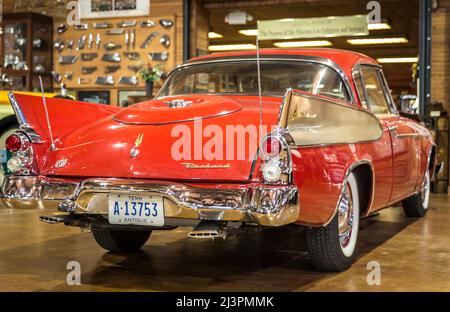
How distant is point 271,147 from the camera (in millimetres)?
3131

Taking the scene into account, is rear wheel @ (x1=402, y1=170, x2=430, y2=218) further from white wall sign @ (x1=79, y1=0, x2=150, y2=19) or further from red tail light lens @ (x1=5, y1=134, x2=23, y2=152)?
white wall sign @ (x1=79, y1=0, x2=150, y2=19)

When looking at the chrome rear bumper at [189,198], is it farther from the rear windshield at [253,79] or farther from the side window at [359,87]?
the side window at [359,87]

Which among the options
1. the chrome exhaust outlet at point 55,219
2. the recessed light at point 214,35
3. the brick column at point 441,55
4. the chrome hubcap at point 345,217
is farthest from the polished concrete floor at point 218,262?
→ the recessed light at point 214,35

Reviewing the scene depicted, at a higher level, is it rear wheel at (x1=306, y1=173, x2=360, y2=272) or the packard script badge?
Answer: the packard script badge

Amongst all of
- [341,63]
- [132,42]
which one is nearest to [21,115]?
[341,63]

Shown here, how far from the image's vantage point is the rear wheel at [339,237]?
3561 millimetres

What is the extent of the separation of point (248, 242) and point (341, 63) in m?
1.46

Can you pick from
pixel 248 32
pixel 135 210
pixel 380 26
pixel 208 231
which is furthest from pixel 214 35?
pixel 208 231

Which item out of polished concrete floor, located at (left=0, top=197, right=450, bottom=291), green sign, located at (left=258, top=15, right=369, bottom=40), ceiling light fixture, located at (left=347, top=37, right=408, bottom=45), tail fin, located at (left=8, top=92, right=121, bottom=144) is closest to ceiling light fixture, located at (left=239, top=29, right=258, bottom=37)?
ceiling light fixture, located at (left=347, top=37, right=408, bottom=45)

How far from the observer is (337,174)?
3506mm

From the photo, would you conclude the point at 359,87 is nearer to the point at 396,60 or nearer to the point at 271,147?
the point at 271,147

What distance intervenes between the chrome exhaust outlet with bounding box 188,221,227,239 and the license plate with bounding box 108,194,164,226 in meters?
0.18

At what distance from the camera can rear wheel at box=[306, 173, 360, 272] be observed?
356cm

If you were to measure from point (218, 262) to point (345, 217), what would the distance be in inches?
32.8
